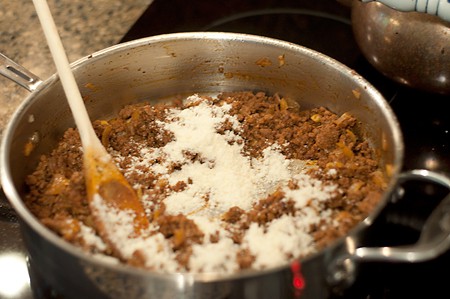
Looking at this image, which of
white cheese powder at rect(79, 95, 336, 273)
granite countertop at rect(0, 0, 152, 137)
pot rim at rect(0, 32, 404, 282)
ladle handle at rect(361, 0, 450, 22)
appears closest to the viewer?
pot rim at rect(0, 32, 404, 282)

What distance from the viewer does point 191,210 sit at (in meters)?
0.86

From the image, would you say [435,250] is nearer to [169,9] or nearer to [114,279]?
[114,279]

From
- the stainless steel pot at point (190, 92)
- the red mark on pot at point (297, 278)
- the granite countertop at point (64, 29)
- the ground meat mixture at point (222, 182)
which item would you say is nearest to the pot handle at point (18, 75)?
the stainless steel pot at point (190, 92)

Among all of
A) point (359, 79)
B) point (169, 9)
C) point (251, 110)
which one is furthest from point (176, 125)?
point (169, 9)

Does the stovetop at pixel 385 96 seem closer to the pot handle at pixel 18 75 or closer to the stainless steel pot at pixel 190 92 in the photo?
the stainless steel pot at pixel 190 92

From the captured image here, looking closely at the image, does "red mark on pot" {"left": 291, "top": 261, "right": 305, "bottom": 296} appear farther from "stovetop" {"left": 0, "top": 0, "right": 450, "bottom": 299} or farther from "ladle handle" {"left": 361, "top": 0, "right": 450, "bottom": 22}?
"ladle handle" {"left": 361, "top": 0, "right": 450, "bottom": 22}

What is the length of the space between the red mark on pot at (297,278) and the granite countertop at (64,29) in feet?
2.51

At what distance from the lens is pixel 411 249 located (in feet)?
2.10

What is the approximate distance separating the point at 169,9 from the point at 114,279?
802 millimetres

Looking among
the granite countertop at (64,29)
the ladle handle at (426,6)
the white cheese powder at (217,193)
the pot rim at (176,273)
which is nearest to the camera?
the pot rim at (176,273)

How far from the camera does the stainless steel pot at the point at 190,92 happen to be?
2.10 ft

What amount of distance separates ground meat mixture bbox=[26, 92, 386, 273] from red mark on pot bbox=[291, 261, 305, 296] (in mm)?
59

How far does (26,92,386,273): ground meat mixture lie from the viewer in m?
0.77

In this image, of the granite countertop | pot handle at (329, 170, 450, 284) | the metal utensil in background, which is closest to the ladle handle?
the metal utensil in background
